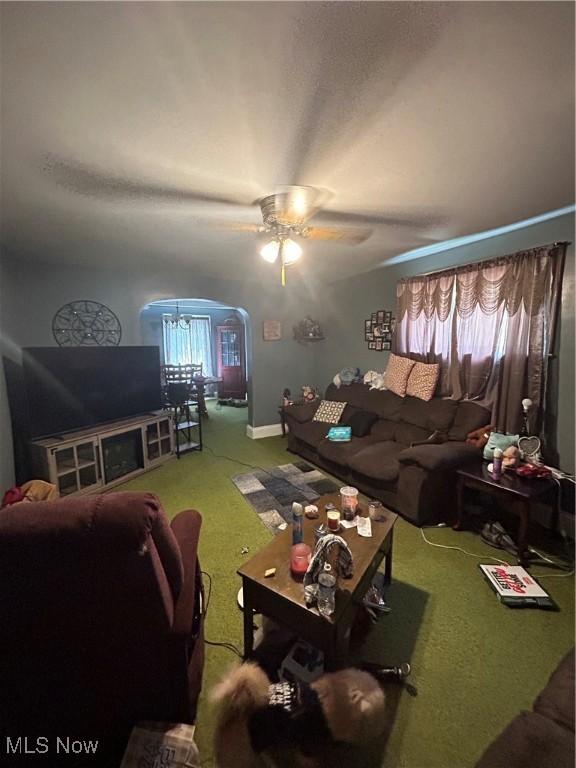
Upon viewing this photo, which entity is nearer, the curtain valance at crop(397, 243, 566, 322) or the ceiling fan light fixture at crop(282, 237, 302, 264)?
the ceiling fan light fixture at crop(282, 237, 302, 264)

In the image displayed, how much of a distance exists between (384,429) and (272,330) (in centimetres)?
231

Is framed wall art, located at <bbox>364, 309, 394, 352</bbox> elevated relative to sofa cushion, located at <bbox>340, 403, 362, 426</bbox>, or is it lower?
elevated

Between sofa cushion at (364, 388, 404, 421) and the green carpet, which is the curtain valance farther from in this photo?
the green carpet

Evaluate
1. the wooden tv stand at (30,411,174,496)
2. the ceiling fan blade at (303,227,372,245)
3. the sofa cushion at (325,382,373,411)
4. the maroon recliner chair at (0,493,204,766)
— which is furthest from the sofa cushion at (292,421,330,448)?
the maroon recliner chair at (0,493,204,766)

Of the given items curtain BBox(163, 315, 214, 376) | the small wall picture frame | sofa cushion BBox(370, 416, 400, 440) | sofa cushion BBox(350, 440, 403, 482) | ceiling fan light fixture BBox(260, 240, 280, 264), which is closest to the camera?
ceiling fan light fixture BBox(260, 240, 280, 264)

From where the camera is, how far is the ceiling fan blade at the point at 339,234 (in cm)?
225

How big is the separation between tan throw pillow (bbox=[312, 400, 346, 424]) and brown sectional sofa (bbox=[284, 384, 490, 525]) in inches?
2.5

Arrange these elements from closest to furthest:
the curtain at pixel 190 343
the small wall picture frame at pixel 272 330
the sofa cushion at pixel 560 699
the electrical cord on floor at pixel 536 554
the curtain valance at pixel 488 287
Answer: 1. the sofa cushion at pixel 560 699
2. the electrical cord on floor at pixel 536 554
3. the curtain valance at pixel 488 287
4. the small wall picture frame at pixel 272 330
5. the curtain at pixel 190 343

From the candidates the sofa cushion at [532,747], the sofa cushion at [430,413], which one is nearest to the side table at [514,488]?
the sofa cushion at [430,413]

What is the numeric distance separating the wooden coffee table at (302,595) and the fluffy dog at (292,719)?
0.11m

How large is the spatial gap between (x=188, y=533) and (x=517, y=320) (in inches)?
112

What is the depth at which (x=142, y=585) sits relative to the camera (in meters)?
0.94

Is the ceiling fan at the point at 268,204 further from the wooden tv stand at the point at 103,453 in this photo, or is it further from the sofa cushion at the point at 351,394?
the wooden tv stand at the point at 103,453

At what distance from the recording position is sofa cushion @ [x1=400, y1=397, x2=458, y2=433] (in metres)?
2.97
